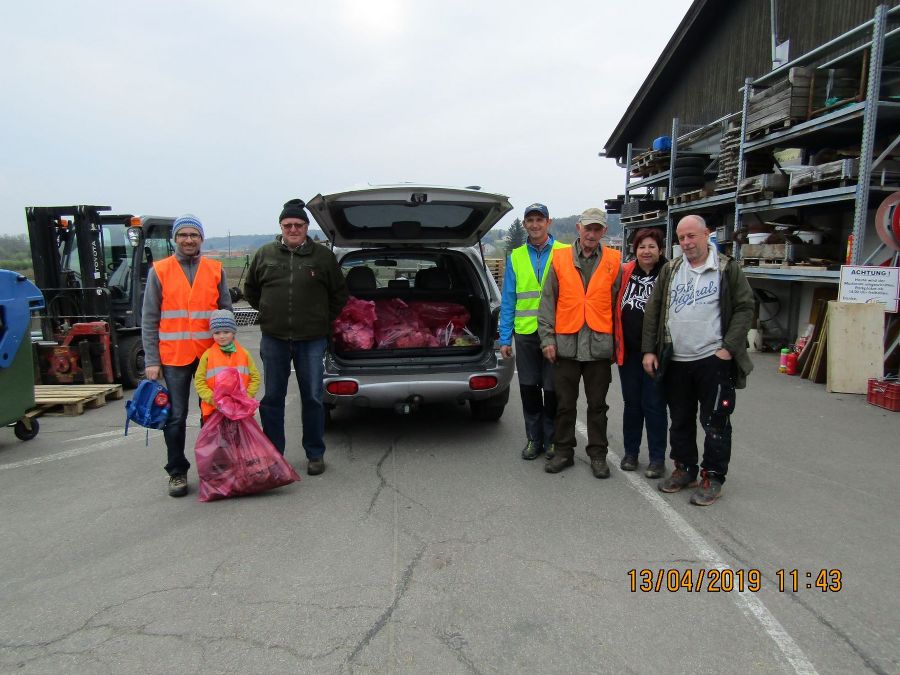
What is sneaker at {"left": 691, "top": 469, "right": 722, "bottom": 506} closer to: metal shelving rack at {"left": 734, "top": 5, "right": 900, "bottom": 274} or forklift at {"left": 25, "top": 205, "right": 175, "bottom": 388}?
metal shelving rack at {"left": 734, "top": 5, "right": 900, "bottom": 274}

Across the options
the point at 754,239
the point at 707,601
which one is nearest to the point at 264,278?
the point at 707,601

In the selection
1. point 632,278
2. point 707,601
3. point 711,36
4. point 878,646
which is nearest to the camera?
point 878,646

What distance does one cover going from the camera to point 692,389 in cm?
401

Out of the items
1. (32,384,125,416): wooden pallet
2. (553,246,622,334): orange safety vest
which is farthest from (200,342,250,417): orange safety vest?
(32,384,125,416): wooden pallet

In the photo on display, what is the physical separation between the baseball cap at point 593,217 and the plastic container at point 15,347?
484cm

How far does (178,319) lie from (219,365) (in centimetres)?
42

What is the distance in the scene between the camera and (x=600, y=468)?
436 centimetres

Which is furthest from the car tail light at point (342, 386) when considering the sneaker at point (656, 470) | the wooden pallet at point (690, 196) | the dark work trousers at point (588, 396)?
the wooden pallet at point (690, 196)

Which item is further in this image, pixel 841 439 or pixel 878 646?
pixel 841 439

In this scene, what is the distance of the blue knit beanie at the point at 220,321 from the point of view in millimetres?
3991

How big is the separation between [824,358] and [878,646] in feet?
21.4

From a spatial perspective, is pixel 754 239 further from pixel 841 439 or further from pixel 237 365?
pixel 237 365

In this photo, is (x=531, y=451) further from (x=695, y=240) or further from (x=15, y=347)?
(x=15, y=347)
